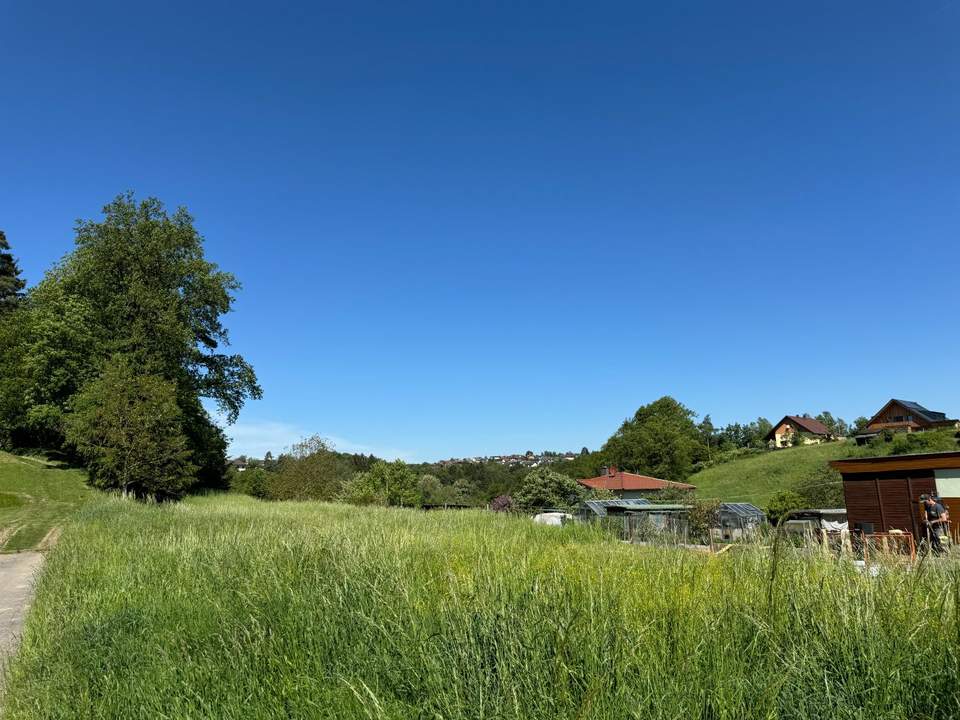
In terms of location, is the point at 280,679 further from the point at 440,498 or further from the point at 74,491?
the point at 440,498

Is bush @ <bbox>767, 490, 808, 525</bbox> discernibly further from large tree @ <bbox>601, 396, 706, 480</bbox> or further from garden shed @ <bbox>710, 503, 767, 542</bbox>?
large tree @ <bbox>601, 396, 706, 480</bbox>

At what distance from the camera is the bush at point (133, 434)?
91.9ft

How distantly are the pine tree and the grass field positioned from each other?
29002 mm

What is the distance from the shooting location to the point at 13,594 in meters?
10.6

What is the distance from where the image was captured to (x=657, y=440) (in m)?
79.0

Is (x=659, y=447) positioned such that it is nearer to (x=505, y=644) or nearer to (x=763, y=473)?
(x=763, y=473)

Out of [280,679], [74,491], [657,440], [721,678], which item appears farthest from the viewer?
[657,440]

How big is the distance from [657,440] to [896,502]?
6304 centimetres

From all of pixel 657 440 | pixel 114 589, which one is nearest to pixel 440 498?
pixel 657 440

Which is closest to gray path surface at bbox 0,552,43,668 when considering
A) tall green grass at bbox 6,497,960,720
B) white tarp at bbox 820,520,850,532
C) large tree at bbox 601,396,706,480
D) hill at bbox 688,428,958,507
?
tall green grass at bbox 6,497,960,720

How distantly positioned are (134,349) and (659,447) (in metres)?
63.1

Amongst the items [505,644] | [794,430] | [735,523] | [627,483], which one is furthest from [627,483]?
[794,430]

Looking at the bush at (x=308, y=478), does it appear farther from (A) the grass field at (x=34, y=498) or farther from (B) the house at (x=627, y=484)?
(B) the house at (x=627, y=484)

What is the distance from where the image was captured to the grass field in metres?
19.4
